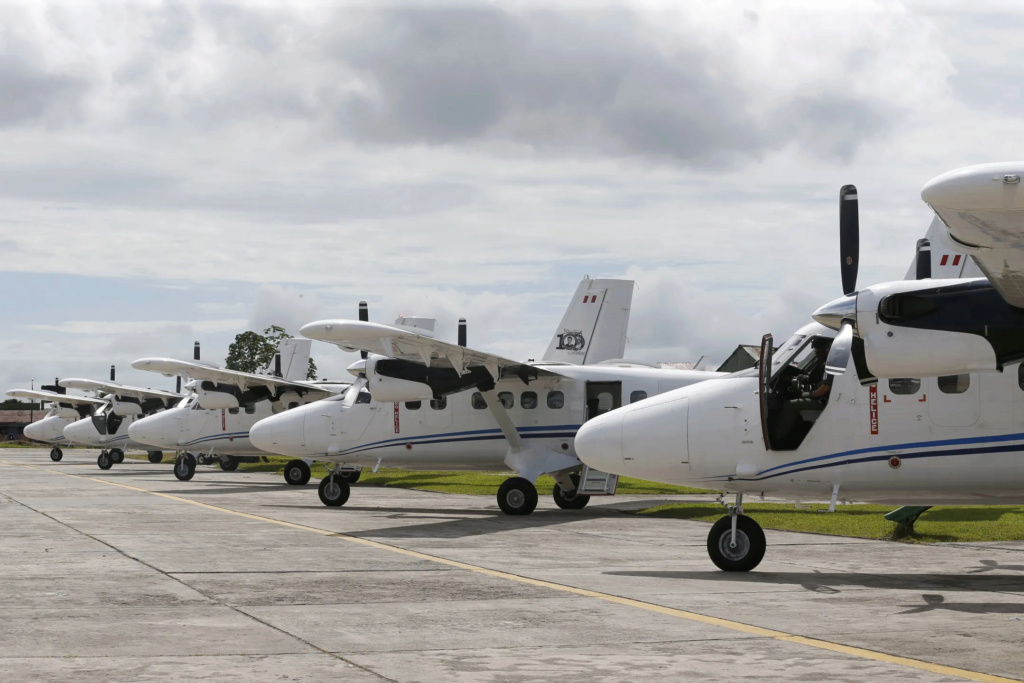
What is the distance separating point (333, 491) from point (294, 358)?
2251 centimetres

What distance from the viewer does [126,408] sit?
51.8 m

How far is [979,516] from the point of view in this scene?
19.3 meters

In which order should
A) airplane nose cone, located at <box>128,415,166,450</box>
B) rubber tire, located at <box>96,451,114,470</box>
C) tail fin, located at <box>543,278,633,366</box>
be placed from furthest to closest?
rubber tire, located at <box>96,451,114,470</box> → airplane nose cone, located at <box>128,415,166,450</box> → tail fin, located at <box>543,278,633,366</box>

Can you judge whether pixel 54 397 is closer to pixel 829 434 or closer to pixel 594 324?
pixel 594 324

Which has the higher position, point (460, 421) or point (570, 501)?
point (460, 421)

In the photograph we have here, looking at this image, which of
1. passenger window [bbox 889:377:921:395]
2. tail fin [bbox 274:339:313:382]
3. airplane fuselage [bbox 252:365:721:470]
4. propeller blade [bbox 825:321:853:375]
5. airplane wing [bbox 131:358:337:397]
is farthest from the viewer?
tail fin [bbox 274:339:313:382]

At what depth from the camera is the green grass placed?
1684cm

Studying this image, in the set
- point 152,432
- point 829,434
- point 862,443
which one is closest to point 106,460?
point 152,432

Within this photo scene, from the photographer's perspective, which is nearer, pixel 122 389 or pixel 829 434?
pixel 829 434

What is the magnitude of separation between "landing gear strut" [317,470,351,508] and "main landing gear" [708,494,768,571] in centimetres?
1359

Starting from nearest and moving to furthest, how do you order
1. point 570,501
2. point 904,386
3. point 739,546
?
1. point 904,386
2. point 739,546
3. point 570,501

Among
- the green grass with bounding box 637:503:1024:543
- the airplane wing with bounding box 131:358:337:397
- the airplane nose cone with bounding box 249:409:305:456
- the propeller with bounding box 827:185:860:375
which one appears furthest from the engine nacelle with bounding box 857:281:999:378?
the airplane wing with bounding box 131:358:337:397

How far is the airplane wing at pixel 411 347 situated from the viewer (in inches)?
709

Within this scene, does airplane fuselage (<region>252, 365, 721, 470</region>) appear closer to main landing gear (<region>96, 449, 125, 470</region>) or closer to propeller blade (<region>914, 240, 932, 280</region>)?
propeller blade (<region>914, 240, 932, 280</region>)
